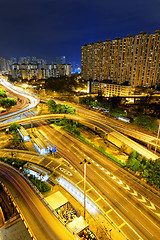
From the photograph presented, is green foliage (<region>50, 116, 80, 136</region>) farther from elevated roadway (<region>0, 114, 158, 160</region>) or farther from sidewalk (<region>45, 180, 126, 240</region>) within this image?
sidewalk (<region>45, 180, 126, 240</region>)

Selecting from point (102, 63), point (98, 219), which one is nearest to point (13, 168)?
point (98, 219)

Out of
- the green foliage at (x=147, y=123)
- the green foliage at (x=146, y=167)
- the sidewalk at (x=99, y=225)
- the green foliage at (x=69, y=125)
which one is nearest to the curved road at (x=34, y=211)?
the sidewalk at (x=99, y=225)

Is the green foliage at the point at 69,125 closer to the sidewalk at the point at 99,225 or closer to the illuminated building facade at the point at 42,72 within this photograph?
the sidewalk at the point at 99,225

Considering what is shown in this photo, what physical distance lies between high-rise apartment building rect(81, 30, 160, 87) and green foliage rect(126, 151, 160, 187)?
2682 inches

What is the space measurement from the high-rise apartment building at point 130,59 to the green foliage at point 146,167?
68128 mm

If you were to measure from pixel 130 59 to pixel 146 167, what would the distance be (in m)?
76.6

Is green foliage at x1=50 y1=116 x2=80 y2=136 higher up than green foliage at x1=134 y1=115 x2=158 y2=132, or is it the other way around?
green foliage at x1=134 y1=115 x2=158 y2=132

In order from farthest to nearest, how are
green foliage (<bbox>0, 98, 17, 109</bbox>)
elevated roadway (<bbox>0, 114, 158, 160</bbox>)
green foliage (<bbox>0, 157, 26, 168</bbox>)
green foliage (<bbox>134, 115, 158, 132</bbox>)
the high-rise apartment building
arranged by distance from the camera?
the high-rise apartment building
green foliage (<bbox>0, 98, 17, 109</bbox>)
green foliage (<bbox>134, 115, 158, 132</bbox>)
elevated roadway (<bbox>0, 114, 158, 160</bbox>)
green foliage (<bbox>0, 157, 26, 168</bbox>)

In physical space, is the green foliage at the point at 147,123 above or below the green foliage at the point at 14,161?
above

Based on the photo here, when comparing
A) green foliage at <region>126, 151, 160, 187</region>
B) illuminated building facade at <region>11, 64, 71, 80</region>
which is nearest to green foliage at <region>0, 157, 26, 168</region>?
Result: green foliage at <region>126, 151, 160, 187</region>

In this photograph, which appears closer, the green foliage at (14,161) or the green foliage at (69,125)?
the green foliage at (14,161)

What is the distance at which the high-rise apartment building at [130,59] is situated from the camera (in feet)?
263

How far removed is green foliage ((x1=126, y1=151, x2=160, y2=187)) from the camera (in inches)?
991

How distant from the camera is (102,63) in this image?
104188 millimetres
